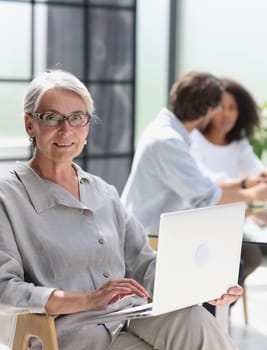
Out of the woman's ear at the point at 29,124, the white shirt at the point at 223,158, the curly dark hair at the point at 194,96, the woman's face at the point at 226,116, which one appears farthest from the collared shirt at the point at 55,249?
the woman's face at the point at 226,116

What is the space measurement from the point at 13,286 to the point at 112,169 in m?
3.80

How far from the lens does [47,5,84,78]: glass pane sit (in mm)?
5840

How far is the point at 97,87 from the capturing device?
19.9ft

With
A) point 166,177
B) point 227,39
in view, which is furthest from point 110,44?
point 166,177

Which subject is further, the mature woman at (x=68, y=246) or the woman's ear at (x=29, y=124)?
the woman's ear at (x=29, y=124)

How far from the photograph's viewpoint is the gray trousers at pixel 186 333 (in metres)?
2.63

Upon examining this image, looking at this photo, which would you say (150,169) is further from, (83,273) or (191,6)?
(191,6)

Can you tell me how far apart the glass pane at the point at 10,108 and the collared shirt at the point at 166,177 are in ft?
5.81

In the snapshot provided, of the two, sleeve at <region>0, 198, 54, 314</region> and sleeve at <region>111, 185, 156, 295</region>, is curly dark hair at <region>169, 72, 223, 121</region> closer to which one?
sleeve at <region>111, 185, 156, 295</region>

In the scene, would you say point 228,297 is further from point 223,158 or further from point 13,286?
point 223,158

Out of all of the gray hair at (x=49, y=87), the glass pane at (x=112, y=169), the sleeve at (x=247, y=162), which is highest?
the gray hair at (x=49, y=87)

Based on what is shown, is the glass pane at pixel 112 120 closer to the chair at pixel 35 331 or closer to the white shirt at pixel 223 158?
the white shirt at pixel 223 158

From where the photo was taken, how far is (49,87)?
2.68 metres

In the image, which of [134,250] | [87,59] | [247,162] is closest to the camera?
[134,250]
